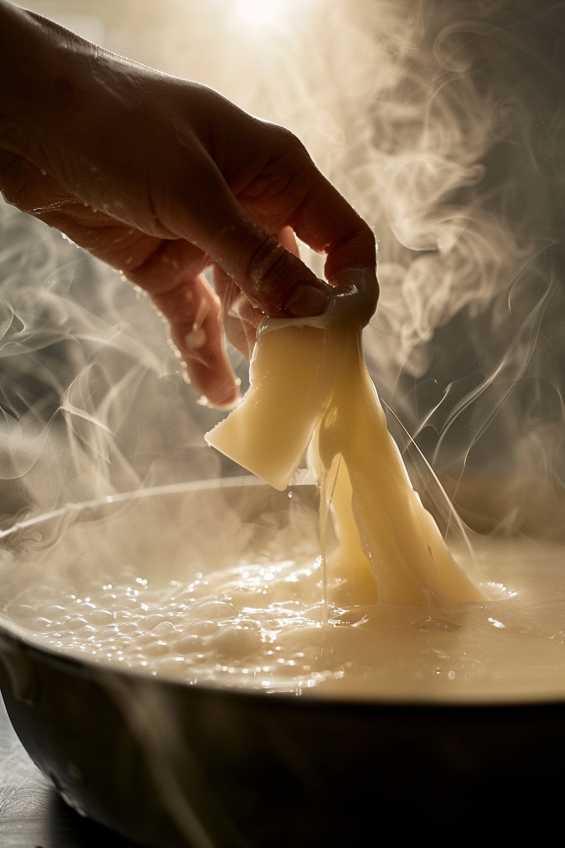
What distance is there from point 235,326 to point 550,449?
0.93m

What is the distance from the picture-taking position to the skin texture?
615 millimetres

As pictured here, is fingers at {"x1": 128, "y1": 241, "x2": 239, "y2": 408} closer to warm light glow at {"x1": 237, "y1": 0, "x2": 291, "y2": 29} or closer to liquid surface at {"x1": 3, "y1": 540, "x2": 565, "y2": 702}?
liquid surface at {"x1": 3, "y1": 540, "x2": 565, "y2": 702}

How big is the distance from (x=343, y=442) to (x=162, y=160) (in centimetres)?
31

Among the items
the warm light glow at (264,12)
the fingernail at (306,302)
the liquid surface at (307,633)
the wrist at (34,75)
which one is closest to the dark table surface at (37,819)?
the liquid surface at (307,633)

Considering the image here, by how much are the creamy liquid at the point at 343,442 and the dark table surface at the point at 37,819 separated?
0.30m

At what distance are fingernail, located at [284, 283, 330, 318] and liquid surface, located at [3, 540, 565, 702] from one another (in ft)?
0.88

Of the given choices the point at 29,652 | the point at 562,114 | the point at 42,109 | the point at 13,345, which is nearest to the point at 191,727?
the point at 29,652

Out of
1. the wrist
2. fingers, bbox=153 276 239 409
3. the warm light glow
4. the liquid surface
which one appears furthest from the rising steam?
the wrist

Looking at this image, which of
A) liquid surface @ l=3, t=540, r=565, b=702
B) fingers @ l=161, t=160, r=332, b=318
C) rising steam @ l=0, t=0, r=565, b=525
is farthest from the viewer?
rising steam @ l=0, t=0, r=565, b=525

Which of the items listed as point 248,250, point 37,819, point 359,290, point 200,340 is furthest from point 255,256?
point 37,819

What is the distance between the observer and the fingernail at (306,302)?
620 mm

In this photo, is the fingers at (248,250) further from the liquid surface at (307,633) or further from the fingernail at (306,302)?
the liquid surface at (307,633)

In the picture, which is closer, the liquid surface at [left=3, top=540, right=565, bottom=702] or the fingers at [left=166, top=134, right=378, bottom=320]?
the liquid surface at [left=3, top=540, right=565, bottom=702]

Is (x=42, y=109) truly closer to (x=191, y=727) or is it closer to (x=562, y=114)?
(x=191, y=727)
